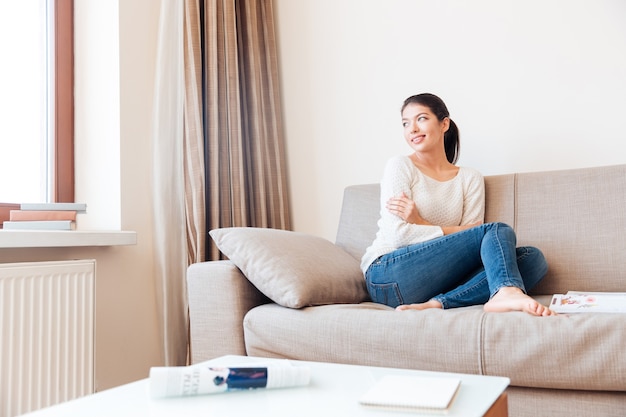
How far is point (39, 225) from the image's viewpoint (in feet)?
6.38

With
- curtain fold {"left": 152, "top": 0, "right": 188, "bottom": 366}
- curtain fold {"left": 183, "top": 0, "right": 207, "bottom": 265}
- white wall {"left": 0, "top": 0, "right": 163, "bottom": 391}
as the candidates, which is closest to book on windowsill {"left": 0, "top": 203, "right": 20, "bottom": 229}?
white wall {"left": 0, "top": 0, "right": 163, "bottom": 391}

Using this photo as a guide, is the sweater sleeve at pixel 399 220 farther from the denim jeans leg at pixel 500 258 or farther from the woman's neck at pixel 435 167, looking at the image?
the denim jeans leg at pixel 500 258

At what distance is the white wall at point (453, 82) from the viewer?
2.36 m

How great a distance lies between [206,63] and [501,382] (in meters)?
1.98

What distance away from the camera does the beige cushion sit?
1.79 metres

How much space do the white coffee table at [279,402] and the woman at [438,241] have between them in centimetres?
68

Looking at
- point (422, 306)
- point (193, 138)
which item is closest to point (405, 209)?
point (422, 306)

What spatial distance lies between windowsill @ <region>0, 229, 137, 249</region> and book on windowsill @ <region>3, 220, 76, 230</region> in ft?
0.13

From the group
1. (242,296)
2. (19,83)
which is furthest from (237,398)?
(19,83)

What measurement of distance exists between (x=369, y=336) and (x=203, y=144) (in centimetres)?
127

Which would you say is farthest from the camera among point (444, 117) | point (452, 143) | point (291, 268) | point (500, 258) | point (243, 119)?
point (243, 119)

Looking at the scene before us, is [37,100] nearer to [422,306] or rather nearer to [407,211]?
[407,211]

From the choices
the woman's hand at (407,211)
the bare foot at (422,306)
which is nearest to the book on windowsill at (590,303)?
the bare foot at (422,306)

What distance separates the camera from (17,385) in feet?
5.70
